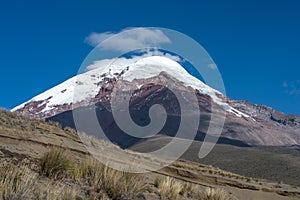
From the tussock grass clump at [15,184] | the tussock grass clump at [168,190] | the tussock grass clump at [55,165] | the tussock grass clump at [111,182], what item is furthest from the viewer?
the tussock grass clump at [168,190]

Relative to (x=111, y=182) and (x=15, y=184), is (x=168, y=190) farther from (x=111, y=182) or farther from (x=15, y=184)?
(x=15, y=184)

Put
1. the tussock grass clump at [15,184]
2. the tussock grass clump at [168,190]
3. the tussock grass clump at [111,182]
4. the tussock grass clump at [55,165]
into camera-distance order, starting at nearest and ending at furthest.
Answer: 1. the tussock grass clump at [15,184]
2. the tussock grass clump at [111,182]
3. the tussock grass clump at [55,165]
4. the tussock grass clump at [168,190]

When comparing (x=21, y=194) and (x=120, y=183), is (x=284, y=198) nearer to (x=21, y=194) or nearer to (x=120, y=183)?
(x=120, y=183)

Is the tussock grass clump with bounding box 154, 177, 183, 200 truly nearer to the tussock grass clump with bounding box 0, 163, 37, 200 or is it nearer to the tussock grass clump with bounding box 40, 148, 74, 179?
the tussock grass clump with bounding box 40, 148, 74, 179

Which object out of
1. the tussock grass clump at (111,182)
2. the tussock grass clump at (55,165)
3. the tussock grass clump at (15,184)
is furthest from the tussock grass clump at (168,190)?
the tussock grass clump at (15,184)

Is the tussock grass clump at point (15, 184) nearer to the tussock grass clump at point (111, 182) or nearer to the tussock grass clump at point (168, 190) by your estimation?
the tussock grass clump at point (111, 182)

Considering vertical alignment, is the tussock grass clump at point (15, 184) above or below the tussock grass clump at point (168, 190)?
below

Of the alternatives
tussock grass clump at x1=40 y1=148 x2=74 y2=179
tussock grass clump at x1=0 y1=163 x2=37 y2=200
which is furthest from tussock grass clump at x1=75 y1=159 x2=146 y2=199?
tussock grass clump at x1=0 y1=163 x2=37 y2=200

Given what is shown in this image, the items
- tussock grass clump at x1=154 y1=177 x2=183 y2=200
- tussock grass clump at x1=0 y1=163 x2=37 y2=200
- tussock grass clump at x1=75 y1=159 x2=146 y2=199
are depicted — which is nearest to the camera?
tussock grass clump at x1=0 y1=163 x2=37 y2=200

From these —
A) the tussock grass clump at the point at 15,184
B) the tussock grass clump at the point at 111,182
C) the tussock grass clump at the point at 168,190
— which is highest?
the tussock grass clump at the point at 168,190

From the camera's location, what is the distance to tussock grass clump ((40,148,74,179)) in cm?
1065

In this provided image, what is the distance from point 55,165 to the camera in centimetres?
1097

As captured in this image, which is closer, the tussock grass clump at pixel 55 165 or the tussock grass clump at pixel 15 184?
the tussock grass clump at pixel 15 184

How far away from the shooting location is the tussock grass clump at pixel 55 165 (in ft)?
34.9
